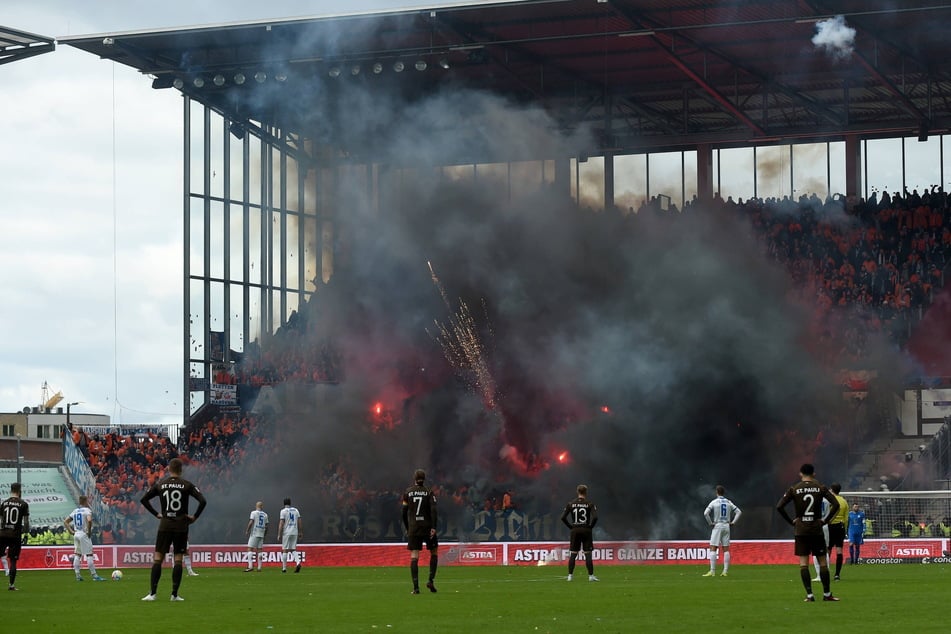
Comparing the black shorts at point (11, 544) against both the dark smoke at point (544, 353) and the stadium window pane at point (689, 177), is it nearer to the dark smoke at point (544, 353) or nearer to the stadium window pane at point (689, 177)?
the dark smoke at point (544, 353)

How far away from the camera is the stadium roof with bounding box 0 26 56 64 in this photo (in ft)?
91.8

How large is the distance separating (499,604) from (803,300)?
29.4m

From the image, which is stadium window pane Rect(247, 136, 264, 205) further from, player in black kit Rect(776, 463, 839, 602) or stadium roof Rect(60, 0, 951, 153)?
player in black kit Rect(776, 463, 839, 602)

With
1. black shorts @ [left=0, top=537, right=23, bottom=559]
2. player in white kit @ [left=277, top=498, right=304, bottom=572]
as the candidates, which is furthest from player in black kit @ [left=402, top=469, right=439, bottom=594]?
player in white kit @ [left=277, top=498, right=304, bottom=572]

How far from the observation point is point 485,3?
4038cm

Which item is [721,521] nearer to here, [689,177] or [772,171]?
[772,171]

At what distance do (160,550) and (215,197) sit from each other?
34.5m

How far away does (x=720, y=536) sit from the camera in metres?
27.2

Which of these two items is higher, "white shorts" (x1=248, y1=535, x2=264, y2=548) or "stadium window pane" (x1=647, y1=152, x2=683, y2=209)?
"stadium window pane" (x1=647, y1=152, x2=683, y2=209)

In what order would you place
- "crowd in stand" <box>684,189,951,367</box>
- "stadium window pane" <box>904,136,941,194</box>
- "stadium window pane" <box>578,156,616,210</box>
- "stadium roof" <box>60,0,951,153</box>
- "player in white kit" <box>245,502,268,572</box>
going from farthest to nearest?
"stadium window pane" <box>578,156,616,210</box> < "stadium window pane" <box>904,136,941,194</box> < "crowd in stand" <box>684,189,951,367</box> < "stadium roof" <box>60,0,951,153</box> < "player in white kit" <box>245,502,268,572</box>

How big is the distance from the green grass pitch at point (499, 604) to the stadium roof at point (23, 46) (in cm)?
1069

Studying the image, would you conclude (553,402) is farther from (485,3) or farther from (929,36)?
(929,36)

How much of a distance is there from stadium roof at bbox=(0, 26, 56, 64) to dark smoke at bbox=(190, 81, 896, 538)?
1913 centimetres

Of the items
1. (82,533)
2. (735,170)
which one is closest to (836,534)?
(82,533)
